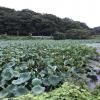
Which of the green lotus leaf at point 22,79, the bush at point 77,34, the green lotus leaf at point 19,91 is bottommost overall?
the bush at point 77,34

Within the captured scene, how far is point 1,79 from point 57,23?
1749 inches

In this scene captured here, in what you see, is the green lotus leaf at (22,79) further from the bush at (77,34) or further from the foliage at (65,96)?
the bush at (77,34)

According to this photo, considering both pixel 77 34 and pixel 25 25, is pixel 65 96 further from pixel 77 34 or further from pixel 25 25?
pixel 25 25

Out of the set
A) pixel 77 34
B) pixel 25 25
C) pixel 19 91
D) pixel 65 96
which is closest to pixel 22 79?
pixel 19 91

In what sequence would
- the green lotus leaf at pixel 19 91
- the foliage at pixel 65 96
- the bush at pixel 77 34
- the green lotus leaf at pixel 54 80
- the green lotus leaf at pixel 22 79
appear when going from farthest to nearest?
the bush at pixel 77 34 → the green lotus leaf at pixel 54 80 → the green lotus leaf at pixel 22 79 → the green lotus leaf at pixel 19 91 → the foliage at pixel 65 96

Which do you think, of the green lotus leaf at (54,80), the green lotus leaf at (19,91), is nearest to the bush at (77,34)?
the green lotus leaf at (54,80)

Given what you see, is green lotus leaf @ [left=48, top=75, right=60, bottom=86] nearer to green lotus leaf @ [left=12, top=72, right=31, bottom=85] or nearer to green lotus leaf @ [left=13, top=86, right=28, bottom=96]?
green lotus leaf @ [left=12, top=72, right=31, bottom=85]

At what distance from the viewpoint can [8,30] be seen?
45.5 m

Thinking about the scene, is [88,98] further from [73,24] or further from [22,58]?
[73,24]

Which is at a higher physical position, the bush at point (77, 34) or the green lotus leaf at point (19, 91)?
the green lotus leaf at point (19, 91)

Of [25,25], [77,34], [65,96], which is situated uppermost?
[65,96]

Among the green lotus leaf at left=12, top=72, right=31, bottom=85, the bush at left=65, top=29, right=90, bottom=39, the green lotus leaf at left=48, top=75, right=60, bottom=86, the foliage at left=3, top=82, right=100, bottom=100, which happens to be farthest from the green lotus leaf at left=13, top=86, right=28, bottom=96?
the bush at left=65, top=29, right=90, bottom=39

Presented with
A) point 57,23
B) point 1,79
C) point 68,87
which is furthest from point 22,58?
point 57,23

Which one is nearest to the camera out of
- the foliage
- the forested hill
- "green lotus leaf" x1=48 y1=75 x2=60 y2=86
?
the foliage
